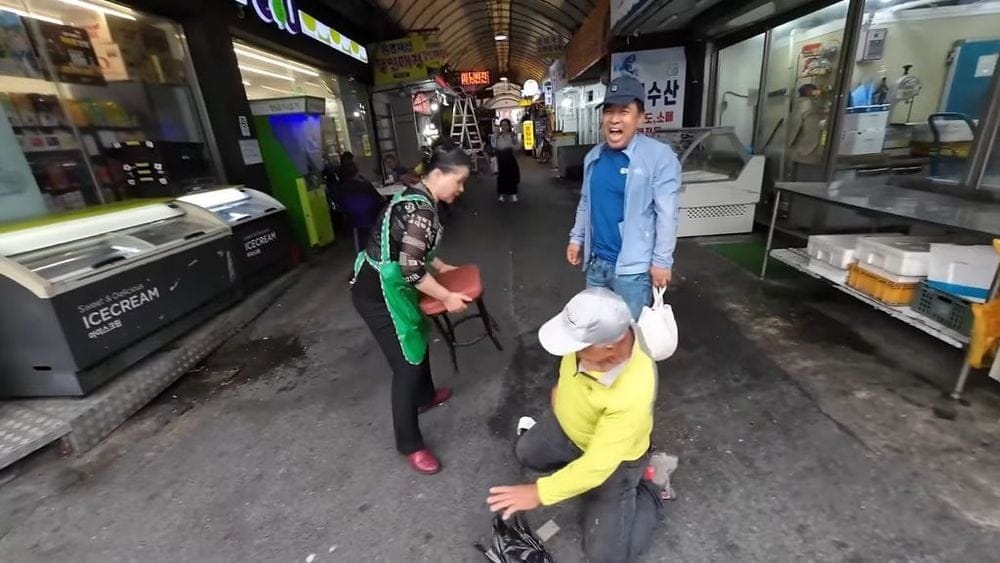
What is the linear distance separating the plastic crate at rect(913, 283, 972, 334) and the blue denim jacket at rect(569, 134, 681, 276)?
5.80 feet

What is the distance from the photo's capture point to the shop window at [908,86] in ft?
13.7

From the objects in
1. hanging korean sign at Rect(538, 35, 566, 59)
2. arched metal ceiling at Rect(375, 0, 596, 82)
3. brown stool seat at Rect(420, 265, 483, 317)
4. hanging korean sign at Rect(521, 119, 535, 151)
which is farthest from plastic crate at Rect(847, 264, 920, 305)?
hanging korean sign at Rect(521, 119, 535, 151)

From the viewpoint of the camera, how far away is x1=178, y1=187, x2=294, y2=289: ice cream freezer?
4320 mm

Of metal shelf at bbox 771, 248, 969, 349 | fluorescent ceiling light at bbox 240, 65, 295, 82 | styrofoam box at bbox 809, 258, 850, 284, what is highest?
fluorescent ceiling light at bbox 240, 65, 295, 82

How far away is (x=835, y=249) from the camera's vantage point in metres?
3.30

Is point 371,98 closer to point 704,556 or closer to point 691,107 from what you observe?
point 691,107

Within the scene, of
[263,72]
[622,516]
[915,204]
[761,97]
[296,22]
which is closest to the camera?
[622,516]

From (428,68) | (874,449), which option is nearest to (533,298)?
(874,449)

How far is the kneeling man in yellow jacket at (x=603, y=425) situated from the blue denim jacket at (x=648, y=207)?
0.72m

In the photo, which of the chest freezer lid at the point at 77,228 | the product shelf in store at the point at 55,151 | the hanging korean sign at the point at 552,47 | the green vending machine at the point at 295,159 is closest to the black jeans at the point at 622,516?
the chest freezer lid at the point at 77,228

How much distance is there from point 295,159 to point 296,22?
243 centimetres

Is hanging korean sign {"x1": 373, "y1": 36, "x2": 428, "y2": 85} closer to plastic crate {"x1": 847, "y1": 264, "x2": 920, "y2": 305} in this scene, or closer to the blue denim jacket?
the blue denim jacket

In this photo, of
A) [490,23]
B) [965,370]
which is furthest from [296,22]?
[490,23]

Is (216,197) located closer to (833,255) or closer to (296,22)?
(296,22)
